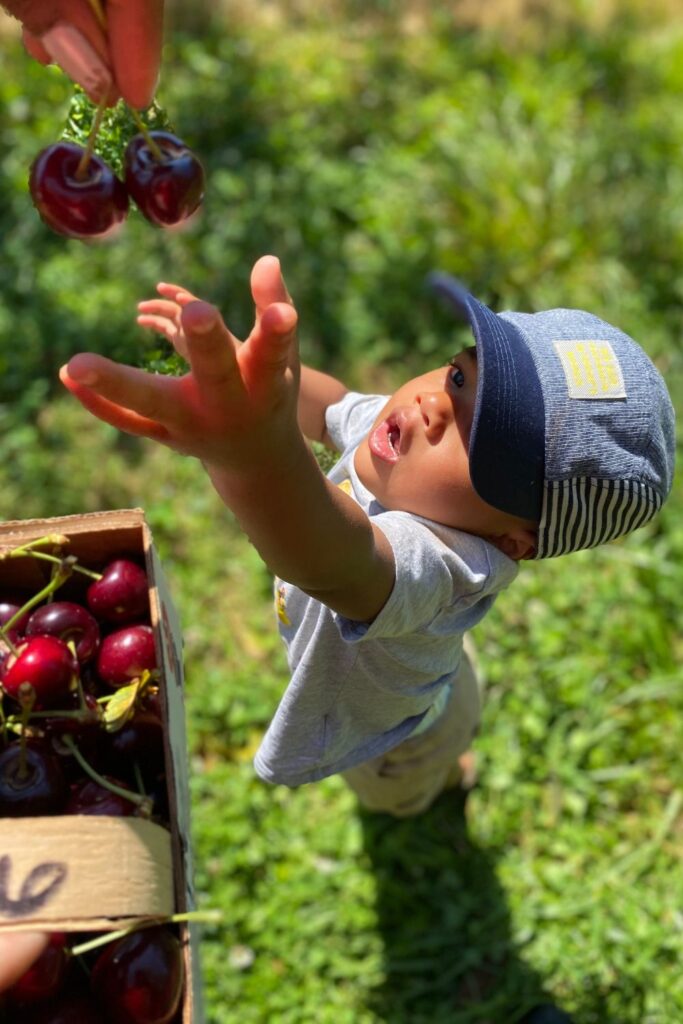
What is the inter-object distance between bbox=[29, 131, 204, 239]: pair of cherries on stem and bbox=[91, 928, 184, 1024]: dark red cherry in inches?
41.7

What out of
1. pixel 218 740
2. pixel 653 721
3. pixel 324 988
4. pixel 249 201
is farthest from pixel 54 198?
pixel 249 201

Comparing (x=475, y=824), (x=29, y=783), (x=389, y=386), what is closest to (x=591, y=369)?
(x=29, y=783)

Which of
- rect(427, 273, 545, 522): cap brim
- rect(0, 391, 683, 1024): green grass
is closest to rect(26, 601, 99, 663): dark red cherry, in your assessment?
rect(427, 273, 545, 522): cap brim

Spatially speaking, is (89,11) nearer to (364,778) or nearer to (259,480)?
(259,480)

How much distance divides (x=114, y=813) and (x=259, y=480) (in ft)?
1.82

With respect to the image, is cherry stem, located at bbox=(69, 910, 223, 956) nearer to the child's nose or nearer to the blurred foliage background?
the child's nose

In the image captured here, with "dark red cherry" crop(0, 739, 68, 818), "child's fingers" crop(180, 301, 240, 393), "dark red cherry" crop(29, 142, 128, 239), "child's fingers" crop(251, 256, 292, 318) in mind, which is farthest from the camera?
"dark red cherry" crop(29, 142, 128, 239)

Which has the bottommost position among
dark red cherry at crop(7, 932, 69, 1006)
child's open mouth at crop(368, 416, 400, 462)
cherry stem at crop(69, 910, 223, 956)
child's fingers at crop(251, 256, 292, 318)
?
dark red cherry at crop(7, 932, 69, 1006)

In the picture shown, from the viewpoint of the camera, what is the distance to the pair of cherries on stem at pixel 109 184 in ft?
5.06

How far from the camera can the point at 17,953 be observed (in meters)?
1.12

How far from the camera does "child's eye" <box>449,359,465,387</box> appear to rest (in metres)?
1.53

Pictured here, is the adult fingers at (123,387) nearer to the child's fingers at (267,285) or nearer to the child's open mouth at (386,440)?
the child's fingers at (267,285)

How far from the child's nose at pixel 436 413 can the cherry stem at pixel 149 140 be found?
1.85 ft

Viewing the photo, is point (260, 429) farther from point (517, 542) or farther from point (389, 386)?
point (389, 386)
